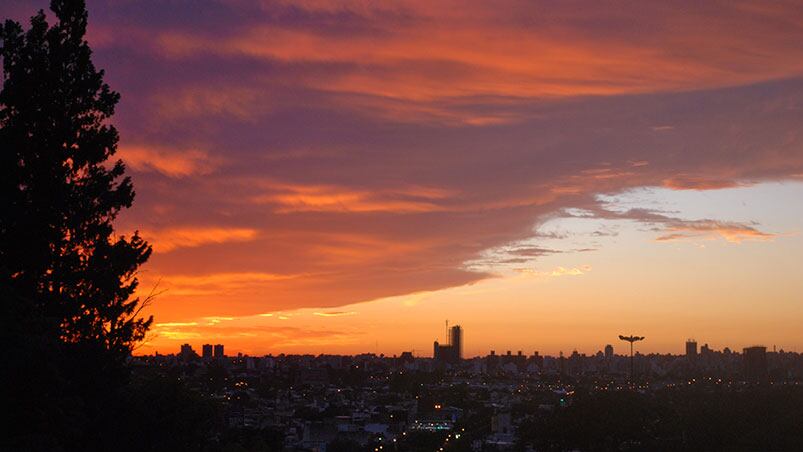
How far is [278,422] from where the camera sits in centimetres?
6462

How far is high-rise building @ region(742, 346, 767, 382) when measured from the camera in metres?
136

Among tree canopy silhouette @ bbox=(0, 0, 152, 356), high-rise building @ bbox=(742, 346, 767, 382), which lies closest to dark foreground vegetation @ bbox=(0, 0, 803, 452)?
tree canopy silhouette @ bbox=(0, 0, 152, 356)

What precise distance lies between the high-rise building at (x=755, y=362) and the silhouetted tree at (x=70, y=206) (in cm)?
12558

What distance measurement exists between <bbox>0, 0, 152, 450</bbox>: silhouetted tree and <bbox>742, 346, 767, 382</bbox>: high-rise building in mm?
125577

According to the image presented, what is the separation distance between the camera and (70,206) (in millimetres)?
18000

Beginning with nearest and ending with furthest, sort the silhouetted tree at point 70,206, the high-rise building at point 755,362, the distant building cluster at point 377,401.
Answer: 1. the silhouetted tree at point 70,206
2. the distant building cluster at point 377,401
3. the high-rise building at point 755,362

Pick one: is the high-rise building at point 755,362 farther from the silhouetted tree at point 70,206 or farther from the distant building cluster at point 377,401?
the silhouetted tree at point 70,206

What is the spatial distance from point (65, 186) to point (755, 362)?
137197mm

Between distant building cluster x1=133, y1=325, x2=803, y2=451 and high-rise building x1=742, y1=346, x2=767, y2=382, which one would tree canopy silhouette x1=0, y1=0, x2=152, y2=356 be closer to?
distant building cluster x1=133, y1=325, x2=803, y2=451

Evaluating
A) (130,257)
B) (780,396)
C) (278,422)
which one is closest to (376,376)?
(278,422)

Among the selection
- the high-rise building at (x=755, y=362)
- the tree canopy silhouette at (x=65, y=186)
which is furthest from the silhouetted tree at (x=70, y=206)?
the high-rise building at (x=755, y=362)

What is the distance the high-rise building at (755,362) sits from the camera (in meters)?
136

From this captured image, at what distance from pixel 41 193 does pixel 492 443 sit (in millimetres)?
42743

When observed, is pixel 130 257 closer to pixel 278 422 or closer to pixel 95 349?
pixel 95 349
